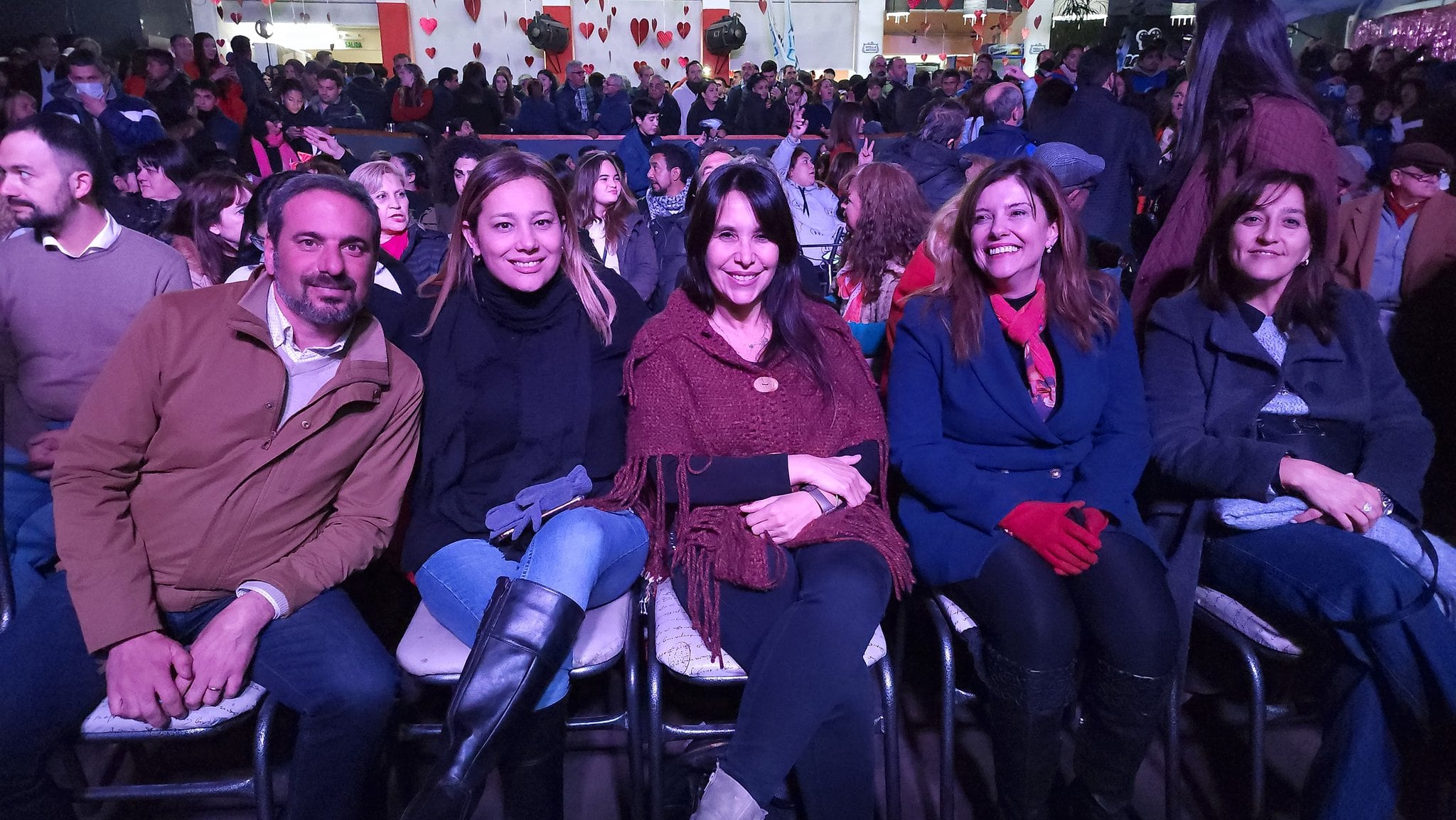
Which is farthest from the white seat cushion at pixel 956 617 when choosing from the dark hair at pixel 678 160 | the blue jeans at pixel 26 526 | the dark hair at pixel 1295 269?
the dark hair at pixel 678 160

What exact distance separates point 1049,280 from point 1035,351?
0.66 ft

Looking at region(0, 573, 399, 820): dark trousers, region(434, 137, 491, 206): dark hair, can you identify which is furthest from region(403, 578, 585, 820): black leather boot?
region(434, 137, 491, 206): dark hair

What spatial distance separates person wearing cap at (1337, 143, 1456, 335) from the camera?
10.0 ft

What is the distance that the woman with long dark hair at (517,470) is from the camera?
1.53m

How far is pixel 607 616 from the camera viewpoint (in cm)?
179

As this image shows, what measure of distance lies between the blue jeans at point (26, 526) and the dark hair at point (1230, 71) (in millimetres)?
3105

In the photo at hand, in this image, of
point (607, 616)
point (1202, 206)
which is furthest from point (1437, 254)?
point (607, 616)

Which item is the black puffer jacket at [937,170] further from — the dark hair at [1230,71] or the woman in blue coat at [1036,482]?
the woman in blue coat at [1036,482]

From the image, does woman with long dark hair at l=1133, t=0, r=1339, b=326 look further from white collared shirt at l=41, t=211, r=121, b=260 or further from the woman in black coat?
white collared shirt at l=41, t=211, r=121, b=260

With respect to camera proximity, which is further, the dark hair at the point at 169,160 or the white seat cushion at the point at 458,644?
the dark hair at the point at 169,160

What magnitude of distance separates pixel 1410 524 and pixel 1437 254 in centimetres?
174

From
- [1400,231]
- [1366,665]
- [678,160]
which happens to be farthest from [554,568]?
[678,160]

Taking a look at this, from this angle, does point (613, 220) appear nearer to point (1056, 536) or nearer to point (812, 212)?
point (812, 212)

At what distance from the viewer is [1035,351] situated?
79.3 inches
